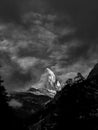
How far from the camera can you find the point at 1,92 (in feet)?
154

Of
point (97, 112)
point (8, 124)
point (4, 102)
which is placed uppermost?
point (97, 112)

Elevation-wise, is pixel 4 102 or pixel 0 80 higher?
pixel 0 80

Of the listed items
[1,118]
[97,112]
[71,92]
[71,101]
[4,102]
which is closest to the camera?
[1,118]

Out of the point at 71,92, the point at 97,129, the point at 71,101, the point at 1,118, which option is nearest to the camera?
the point at 1,118

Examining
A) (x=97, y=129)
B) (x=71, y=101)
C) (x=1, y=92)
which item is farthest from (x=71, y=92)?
(x=97, y=129)

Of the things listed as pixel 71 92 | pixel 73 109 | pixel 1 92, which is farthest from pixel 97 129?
pixel 1 92

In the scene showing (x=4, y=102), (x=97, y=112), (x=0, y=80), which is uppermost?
(x=97, y=112)

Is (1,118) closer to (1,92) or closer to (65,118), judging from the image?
(1,92)

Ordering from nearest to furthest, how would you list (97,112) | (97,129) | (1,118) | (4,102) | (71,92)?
(1,118), (4,102), (71,92), (97,129), (97,112)

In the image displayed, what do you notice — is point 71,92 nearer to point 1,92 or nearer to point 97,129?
point 1,92

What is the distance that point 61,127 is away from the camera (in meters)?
57.9

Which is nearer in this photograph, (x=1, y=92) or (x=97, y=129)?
(x=1, y=92)

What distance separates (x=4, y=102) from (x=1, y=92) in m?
2.04

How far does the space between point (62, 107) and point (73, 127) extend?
15.8 feet
